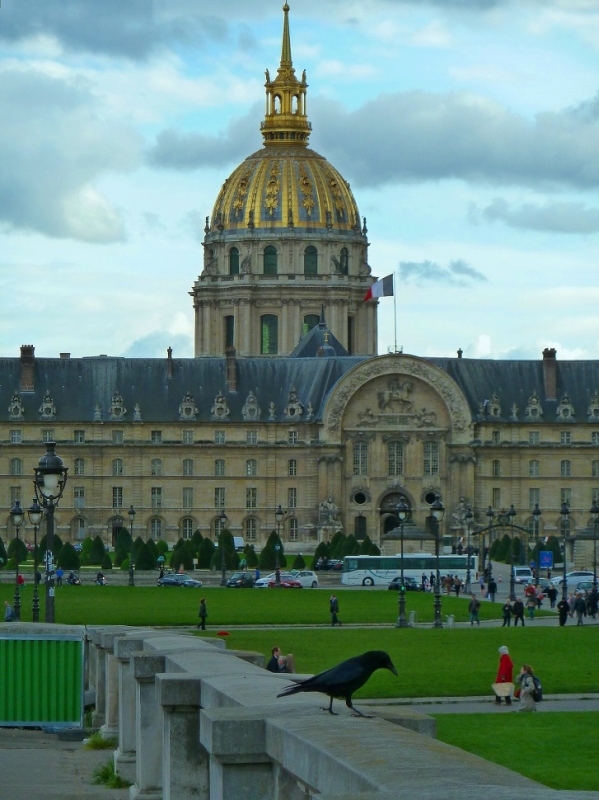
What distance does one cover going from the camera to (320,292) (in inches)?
6811

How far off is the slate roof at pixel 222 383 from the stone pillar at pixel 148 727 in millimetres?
103989

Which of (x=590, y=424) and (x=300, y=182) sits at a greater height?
(x=300, y=182)

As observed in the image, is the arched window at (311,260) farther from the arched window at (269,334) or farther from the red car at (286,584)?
the red car at (286,584)

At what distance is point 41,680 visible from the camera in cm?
3488

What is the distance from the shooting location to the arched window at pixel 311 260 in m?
176

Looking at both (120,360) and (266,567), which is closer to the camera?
(266,567)

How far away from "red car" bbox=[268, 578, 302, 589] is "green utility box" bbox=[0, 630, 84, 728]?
55.5m

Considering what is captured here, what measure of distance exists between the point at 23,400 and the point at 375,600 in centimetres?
5343

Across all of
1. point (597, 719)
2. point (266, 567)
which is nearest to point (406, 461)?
point (266, 567)

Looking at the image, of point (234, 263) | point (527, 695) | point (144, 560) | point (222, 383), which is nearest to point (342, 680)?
point (527, 695)

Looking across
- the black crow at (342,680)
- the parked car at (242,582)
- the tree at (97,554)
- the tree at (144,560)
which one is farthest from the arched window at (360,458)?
the black crow at (342,680)

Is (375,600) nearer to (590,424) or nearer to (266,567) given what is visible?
(266,567)

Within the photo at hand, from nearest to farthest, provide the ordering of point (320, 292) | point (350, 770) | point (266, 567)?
point (350, 770) → point (266, 567) → point (320, 292)

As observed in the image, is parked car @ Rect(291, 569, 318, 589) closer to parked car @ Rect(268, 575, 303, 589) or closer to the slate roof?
parked car @ Rect(268, 575, 303, 589)
